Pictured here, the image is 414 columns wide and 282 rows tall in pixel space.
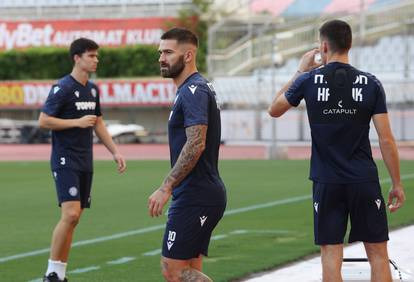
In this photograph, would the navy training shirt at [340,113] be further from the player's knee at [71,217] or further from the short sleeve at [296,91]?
the player's knee at [71,217]

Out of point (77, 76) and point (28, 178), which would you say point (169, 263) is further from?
point (28, 178)

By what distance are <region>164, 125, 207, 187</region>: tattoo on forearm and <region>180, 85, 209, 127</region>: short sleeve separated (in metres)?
0.04

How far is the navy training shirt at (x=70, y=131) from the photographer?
32.8 ft

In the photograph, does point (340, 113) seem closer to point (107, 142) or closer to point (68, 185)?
point (68, 185)

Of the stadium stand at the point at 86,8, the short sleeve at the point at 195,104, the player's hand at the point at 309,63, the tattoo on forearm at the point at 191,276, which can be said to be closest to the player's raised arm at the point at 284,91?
the player's hand at the point at 309,63

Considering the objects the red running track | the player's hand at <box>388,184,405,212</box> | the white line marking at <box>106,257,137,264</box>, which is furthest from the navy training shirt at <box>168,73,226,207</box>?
the red running track

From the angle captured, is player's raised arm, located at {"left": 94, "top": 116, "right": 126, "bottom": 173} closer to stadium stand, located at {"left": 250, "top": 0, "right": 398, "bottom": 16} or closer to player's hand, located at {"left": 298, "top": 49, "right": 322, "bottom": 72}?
player's hand, located at {"left": 298, "top": 49, "right": 322, "bottom": 72}

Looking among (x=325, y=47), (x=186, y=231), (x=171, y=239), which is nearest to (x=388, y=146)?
(x=325, y=47)

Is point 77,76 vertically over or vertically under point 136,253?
over

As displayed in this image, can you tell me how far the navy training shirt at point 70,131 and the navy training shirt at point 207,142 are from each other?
3.09m

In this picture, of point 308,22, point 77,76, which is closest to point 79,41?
point 77,76

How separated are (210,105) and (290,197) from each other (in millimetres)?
12565

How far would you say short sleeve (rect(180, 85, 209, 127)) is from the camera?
270 inches

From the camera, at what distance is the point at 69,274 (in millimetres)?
10492
